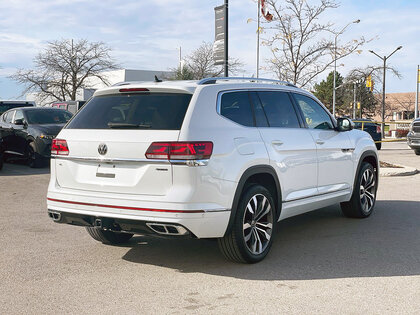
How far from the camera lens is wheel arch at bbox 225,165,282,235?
4992 mm

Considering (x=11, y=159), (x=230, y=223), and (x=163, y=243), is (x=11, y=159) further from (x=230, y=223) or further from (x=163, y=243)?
(x=230, y=223)

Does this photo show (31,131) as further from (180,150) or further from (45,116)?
(180,150)

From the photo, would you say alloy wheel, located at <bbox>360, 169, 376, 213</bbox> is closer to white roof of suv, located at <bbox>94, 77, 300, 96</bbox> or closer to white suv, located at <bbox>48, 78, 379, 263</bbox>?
white suv, located at <bbox>48, 78, 379, 263</bbox>

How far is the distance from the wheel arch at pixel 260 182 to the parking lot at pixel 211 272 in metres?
0.57

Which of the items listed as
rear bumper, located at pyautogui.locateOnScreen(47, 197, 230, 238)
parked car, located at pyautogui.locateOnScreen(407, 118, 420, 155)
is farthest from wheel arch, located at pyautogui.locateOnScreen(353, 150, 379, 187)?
parked car, located at pyautogui.locateOnScreen(407, 118, 420, 155)

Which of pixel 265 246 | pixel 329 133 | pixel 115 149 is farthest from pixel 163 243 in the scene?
pixel 329 133

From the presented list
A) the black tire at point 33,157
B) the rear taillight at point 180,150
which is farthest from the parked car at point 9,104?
the rear taillight at point 180,150

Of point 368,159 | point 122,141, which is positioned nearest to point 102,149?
point 122,141

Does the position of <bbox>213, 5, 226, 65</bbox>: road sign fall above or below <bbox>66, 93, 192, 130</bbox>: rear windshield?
above

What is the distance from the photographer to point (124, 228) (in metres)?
4.89

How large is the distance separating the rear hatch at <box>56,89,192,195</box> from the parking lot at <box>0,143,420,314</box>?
84 cm

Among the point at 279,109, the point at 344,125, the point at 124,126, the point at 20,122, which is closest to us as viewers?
the point at 124,126

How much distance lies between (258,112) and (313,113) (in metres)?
1.33

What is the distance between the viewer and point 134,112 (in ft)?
16.6
